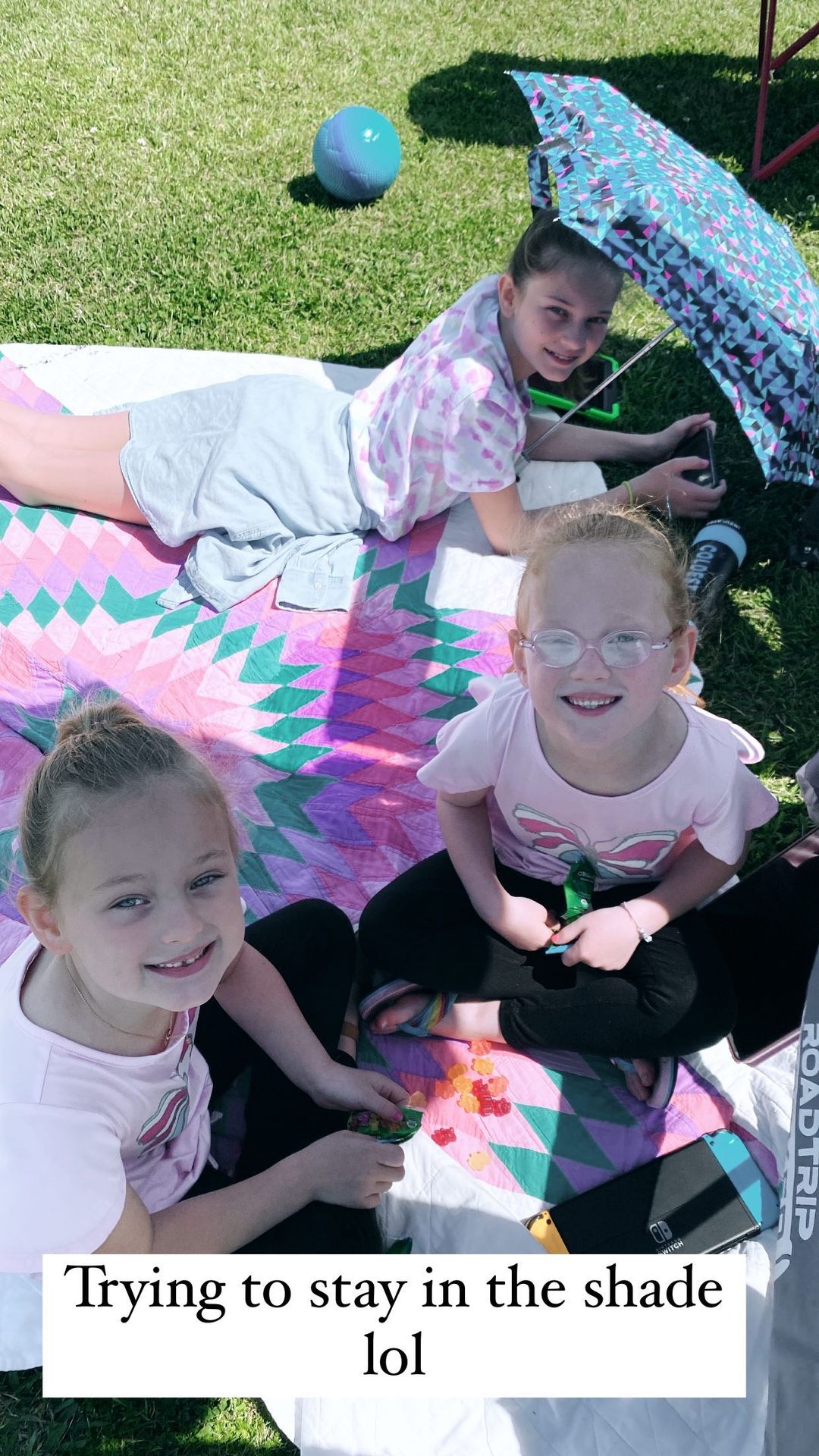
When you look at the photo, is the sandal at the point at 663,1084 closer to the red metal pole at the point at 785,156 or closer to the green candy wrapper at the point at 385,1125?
the green candy wrapper at the point at 385,1125

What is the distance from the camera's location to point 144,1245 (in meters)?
1.73

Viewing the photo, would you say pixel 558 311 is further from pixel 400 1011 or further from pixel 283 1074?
pixel 283 1074

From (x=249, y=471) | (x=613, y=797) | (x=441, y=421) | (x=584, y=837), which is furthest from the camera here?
(x=249, y=471)

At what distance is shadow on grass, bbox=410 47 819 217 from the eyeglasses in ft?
12.2

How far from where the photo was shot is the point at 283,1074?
84.3 inches

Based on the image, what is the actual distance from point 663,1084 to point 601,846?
49 centimetres

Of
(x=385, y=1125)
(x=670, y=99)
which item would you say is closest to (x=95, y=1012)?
(x=385, y=1125)

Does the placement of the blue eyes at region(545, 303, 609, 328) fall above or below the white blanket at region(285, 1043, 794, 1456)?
above

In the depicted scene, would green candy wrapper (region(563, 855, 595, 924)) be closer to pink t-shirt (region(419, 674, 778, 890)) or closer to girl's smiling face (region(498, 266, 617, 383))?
pink t-shirt (region(419, 674, 778, 890))

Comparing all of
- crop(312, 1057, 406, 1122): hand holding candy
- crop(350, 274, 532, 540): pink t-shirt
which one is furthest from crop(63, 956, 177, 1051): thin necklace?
crop(350, 274, 532, 540): pink t-shirt

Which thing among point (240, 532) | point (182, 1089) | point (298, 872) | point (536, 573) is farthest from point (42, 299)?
point (182, 1089)

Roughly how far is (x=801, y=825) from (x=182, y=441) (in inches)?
78.7

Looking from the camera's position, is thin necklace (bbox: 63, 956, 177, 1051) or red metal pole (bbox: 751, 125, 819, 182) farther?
red metal pole (bbox: 751, 125, 819, 182)

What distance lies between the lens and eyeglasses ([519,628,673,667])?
1854 mm
